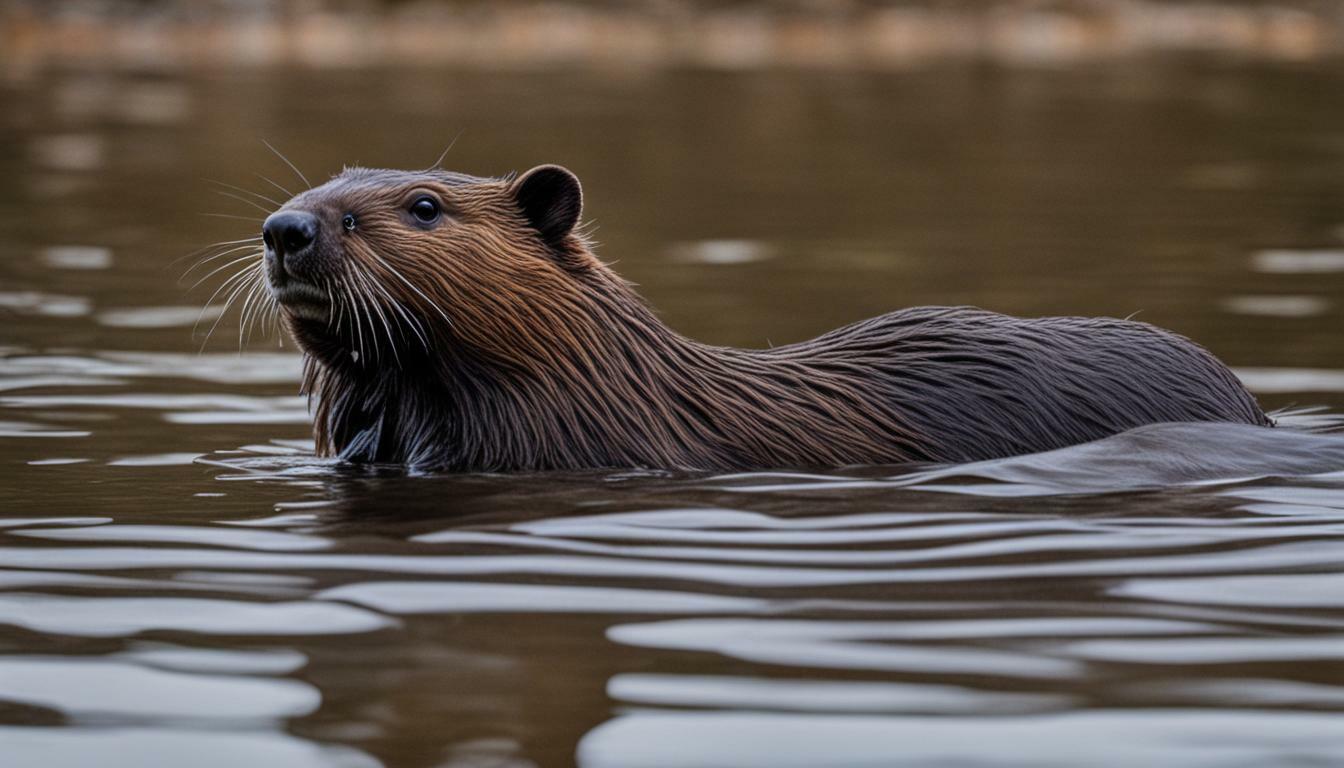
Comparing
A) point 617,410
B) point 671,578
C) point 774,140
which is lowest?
point 671,578

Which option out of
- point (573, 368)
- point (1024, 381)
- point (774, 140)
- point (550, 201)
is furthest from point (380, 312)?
Result: point (774, 140)

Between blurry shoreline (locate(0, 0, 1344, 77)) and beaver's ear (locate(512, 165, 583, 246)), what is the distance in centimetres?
2961

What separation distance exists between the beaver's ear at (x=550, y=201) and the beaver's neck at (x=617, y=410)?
0.20 meters

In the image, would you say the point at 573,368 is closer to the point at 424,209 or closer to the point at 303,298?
the point at 424,209

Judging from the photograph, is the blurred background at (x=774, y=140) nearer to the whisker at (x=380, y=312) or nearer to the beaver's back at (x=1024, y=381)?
the whisker at (x=380, y=312)

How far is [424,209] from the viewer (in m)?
6.73

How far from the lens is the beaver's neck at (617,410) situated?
6.75 metres

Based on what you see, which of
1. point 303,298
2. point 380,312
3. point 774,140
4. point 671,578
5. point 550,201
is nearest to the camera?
point 671,578

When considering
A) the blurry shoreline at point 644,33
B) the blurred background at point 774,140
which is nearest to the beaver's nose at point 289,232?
the blurred background at point 774,140

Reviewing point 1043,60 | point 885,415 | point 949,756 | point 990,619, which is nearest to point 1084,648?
point 990,619

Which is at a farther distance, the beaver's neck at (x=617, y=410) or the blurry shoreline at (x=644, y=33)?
the blurry shoreline at (x=644, y=33)

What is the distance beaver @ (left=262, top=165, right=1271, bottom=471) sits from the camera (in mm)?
6609

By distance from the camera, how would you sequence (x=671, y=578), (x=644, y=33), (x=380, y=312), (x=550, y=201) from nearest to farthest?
1. (x=671, y=578)
2. (x=380, y=312)
3. (x=550, y=201)
4. (x=644, y=33)

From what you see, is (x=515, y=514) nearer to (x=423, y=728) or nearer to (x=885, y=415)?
(x=885, y=415)
